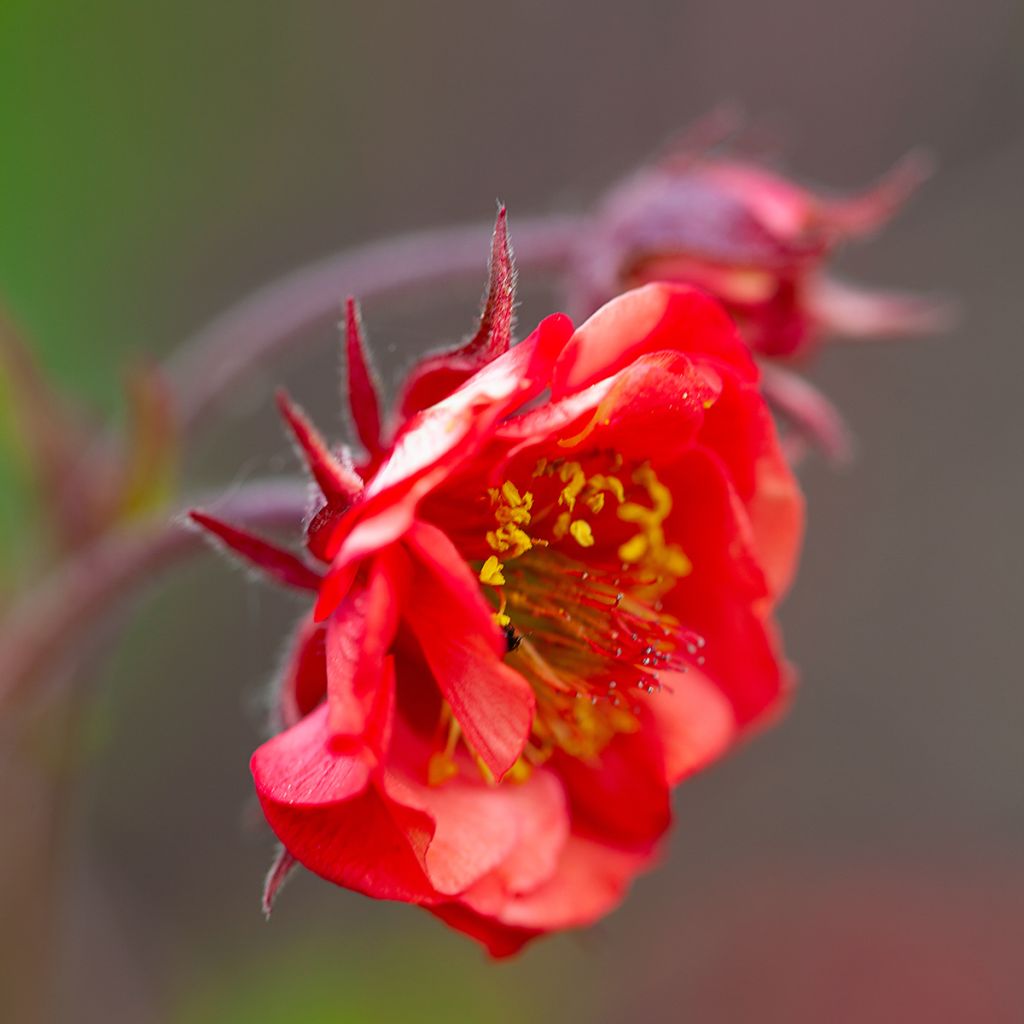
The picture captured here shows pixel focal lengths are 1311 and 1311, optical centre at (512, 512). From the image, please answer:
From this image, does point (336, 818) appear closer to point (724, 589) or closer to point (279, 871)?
point (279, 871)

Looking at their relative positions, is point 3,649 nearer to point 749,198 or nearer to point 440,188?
point 749,198

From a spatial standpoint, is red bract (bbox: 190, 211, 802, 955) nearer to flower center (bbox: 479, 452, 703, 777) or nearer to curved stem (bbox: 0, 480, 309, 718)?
flower center (bbox: 479, 452, 703, 777)

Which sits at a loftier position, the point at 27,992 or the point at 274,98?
the point at 274,98

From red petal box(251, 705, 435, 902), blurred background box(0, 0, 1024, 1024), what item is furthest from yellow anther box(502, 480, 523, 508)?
blurred background box(0, 0, 1024, 1024)

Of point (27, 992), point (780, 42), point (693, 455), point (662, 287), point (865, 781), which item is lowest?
point (865, 781)

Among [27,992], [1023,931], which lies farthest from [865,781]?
[27,992]

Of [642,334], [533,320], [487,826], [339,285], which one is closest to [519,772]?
[487,826]

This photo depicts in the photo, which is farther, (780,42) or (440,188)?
(780,42)
